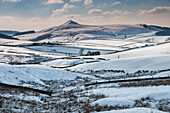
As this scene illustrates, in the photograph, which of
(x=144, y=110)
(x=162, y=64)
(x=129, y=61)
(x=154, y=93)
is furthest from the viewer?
(x=129, y=61)

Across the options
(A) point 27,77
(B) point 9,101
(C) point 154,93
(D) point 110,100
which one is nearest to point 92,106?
(D) point 110,100

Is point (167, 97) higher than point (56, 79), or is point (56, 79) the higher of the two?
point (167, 97)

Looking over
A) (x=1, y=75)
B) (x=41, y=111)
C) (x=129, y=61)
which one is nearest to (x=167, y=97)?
(x=41, y=111)

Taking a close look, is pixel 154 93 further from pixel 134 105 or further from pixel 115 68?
pixel 115 68

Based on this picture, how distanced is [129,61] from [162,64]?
12426 millimetres

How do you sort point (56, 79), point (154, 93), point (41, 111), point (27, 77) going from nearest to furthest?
1. point (41, 111)
2. point (154, 93)
3. point (27, 77)
4. point (56, 79)

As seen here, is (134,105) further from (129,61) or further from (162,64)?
(129,61)

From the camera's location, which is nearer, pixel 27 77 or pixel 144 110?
pixel 144 110

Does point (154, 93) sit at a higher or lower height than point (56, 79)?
higher

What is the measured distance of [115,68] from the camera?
53906 millimetres

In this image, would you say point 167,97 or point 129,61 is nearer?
point 167,97

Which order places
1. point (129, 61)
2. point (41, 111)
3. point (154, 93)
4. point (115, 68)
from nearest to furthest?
point (41, 111)
point (154, 93)
point (115, 68)
point (129, 61)

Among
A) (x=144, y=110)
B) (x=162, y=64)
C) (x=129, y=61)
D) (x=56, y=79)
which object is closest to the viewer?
(x=144, y=110)

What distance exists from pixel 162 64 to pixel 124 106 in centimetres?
3882
